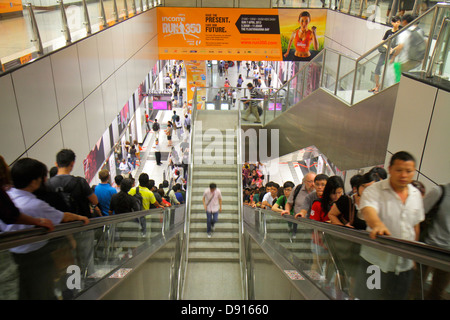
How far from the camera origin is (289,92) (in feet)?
36.0

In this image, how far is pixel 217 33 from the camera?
15.0m

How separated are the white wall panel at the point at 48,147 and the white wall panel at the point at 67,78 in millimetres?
382

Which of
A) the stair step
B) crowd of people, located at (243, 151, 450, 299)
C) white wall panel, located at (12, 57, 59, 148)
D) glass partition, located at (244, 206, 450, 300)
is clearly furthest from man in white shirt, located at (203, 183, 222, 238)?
crowd of people, located at (243, 151, 450, 299)

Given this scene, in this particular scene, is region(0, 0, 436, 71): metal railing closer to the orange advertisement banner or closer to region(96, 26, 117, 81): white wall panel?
region(96, 26, 117, 81): white wall panel

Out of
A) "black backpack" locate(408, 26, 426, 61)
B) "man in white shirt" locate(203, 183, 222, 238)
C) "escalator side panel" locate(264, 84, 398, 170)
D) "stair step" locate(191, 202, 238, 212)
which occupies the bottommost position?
"stair step" locate(191, 202, 238, 212)

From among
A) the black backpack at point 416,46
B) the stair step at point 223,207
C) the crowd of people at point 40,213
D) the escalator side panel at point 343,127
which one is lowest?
the stair step at point 223,207

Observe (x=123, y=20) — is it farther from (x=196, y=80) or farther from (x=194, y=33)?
(x=196, y=80)

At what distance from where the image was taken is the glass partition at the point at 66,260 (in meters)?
1.93

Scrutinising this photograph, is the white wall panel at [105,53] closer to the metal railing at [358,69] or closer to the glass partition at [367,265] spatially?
the metal railing at [358,69]

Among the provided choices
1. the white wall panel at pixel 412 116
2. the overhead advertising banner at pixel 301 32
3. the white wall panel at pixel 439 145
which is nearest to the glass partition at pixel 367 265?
the white wall panel at pixel 439 145

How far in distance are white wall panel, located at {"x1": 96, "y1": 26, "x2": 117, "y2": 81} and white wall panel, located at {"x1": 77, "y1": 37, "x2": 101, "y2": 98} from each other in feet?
0.79

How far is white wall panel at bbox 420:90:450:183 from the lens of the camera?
358cm

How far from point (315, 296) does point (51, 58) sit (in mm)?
5005

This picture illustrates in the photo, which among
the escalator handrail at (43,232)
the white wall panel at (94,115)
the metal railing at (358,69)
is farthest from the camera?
the white wall panel at (94,115)
